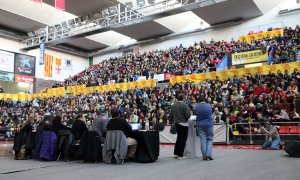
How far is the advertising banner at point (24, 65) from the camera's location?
98.2 feet

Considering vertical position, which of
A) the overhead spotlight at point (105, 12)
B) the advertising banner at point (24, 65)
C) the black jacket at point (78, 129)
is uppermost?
the overhead spotlight at point (105, 12)

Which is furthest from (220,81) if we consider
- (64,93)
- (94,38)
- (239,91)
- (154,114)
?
(94,38)

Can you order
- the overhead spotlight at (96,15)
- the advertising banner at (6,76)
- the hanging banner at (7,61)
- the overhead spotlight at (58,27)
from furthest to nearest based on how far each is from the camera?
the hanging banner at (7,61) < the advertising banner at (6,76) < the overhead spotlight at (58,27) < the overhead spotlight at (96,15)

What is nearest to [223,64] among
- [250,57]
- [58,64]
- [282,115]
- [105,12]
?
[250,57]

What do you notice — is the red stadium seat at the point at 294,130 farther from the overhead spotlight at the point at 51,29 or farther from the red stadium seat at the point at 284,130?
the overhead spotlight at the point at 51,29

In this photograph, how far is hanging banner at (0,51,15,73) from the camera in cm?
2855

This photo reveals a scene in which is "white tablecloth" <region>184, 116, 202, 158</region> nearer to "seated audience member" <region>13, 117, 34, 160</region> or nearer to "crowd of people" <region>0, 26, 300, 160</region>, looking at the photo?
"crowd of people" <region>0, 26, 300, 160</region>

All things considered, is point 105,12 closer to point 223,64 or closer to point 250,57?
point 223,64

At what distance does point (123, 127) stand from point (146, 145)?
0.63 meters

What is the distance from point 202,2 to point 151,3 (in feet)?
11.7

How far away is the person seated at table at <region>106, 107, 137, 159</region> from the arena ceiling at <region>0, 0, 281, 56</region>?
47.8 ft

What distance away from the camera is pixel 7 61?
2908 centimetres

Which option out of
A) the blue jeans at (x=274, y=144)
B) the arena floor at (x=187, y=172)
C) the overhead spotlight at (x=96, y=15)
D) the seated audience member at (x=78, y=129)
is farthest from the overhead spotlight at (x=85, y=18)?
the arena floor at (x=187, y=172)

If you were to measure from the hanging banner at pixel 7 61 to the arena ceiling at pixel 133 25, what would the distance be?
7.34ft
